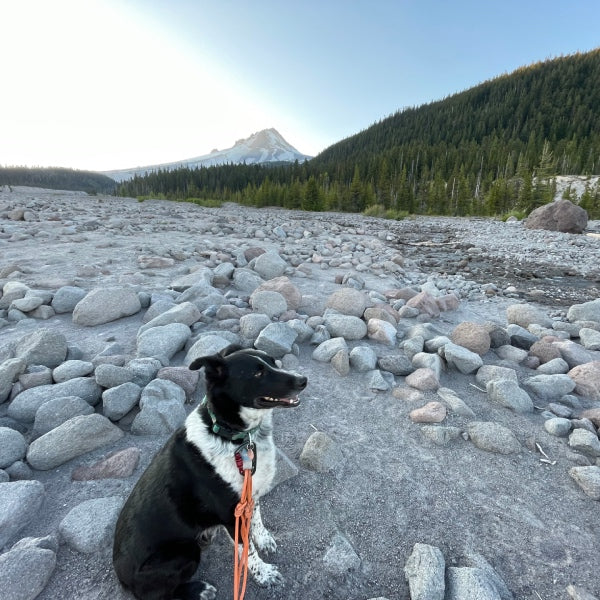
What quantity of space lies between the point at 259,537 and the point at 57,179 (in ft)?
543

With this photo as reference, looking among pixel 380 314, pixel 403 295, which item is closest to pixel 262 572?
pixel 380 314

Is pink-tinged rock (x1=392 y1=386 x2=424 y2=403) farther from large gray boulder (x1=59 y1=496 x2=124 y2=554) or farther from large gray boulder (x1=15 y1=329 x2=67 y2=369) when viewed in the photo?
large gray boulder (x1=15 y1=329 x2=67 y2=369)

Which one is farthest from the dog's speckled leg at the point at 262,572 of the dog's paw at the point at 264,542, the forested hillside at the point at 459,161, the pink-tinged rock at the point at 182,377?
the forested hillside at the point at 459,161

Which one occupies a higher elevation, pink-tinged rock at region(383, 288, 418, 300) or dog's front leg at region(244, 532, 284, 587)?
pink-tinged rock at region(383, 288, 418, 300)

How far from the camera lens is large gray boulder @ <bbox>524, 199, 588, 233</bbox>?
20.5 metres

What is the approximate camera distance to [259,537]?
7.75 ft

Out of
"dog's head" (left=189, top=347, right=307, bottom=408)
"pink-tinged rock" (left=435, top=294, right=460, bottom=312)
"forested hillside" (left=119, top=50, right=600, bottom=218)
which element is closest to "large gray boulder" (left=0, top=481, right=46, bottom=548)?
"dog's head" (left=189, top=347, right=307, bottom=408)

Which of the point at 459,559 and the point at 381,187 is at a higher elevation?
the point at 381,187

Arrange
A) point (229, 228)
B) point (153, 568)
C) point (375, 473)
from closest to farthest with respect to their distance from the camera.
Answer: point (153, 568) < point (375, 473) < point (229, 228)

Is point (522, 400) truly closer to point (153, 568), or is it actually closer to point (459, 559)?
point (459, 559)

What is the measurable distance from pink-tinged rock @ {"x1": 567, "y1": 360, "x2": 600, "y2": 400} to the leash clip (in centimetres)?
427

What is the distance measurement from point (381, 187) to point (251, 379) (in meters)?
59.4

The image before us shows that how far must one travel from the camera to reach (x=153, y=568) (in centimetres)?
187

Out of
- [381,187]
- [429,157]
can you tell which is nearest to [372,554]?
[381,187]
